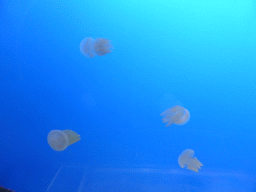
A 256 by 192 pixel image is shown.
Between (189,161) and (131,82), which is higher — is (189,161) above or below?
below

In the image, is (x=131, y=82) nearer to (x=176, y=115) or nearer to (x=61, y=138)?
(x=176, y=115)

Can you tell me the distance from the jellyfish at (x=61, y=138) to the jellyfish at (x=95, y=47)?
52cm

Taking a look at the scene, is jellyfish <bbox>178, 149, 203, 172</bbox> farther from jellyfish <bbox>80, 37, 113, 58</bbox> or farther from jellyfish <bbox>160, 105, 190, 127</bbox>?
jellyfish <bbox>80, 37, 113, 58</bbox>

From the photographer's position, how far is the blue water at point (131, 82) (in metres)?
1.34

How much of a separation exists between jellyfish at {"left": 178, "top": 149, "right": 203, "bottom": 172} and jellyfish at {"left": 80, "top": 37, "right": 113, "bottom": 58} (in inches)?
31.6

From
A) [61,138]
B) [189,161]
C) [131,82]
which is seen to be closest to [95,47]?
[131,82]

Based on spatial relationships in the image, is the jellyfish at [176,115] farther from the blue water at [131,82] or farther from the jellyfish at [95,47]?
the jellyfish at [95,47]

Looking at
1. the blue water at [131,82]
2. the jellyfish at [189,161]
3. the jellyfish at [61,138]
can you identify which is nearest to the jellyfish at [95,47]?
the blue water at [131,82]

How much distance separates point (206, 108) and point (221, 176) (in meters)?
0.45

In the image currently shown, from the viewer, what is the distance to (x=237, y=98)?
139cm

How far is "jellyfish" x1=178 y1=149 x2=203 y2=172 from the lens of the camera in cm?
144

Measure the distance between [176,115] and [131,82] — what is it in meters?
0.35

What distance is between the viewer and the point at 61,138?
1493mm

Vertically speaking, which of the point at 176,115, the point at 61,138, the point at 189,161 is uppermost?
the point at 176,115
